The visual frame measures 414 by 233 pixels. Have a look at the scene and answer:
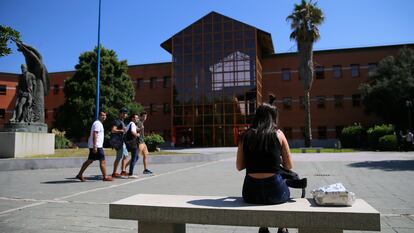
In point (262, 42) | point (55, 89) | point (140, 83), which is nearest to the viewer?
point (262, 42)

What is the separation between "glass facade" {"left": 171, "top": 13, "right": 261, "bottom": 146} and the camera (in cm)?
4319

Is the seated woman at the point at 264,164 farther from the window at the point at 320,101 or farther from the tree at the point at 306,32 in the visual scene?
the window at the point at 320,101

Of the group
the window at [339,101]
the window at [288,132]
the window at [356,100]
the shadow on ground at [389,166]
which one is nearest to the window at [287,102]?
the window at [288,132]

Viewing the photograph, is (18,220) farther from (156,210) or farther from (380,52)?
(380,52)

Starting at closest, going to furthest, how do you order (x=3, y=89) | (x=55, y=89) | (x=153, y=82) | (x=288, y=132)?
(x=288, y=132), (x=153, y=82), (x=3, y=89), (x=55, y=89)

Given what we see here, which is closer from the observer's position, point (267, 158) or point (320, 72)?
point (267, 158)

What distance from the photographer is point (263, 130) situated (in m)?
3.60

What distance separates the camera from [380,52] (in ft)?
143

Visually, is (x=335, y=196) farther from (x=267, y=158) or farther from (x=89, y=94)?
(x=89, y=94)

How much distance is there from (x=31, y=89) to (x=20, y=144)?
2741mm

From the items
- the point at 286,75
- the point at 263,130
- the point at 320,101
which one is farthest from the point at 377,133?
the point at 263,130

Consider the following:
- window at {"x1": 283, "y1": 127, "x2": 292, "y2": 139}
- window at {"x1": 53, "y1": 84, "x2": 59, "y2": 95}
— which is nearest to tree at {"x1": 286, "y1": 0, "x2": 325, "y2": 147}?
window at {"x1": 283, "y1": 127, "x2": 292, "y2": 139}

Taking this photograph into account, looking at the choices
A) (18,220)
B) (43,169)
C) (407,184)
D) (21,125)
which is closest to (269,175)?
(18,220)

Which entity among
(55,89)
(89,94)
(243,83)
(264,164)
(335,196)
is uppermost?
(55,89)
